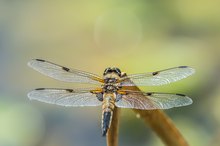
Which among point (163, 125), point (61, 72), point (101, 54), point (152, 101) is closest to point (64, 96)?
point (61, 72)

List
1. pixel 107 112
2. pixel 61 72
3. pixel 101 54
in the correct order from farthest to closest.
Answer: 1. pixel 101 54
2. pixel 61 72
3. pixel 107 112

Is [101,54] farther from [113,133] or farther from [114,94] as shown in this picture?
[113,133]

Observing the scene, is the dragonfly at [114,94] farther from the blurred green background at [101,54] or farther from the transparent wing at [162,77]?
the blurred green background at [101,54]

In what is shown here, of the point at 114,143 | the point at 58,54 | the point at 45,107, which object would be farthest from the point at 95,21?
the point at 114,143

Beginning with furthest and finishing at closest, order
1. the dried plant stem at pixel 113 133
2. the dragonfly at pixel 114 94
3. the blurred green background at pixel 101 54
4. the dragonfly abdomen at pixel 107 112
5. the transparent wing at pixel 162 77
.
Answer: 1. the blurred green background at pixel 101 54
2. the transparent wing at pixel 162 77
3. the dragonfly at pixel 114 94
4. the dragonfly abdomen at pixel 107 112
5. the dried plant stem at pixel 113 133

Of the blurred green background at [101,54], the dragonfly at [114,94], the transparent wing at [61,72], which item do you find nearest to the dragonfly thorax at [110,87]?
the dragonfly at [114,94]

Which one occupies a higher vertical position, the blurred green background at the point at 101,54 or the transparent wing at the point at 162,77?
the transparent wing at the point at 162,77
